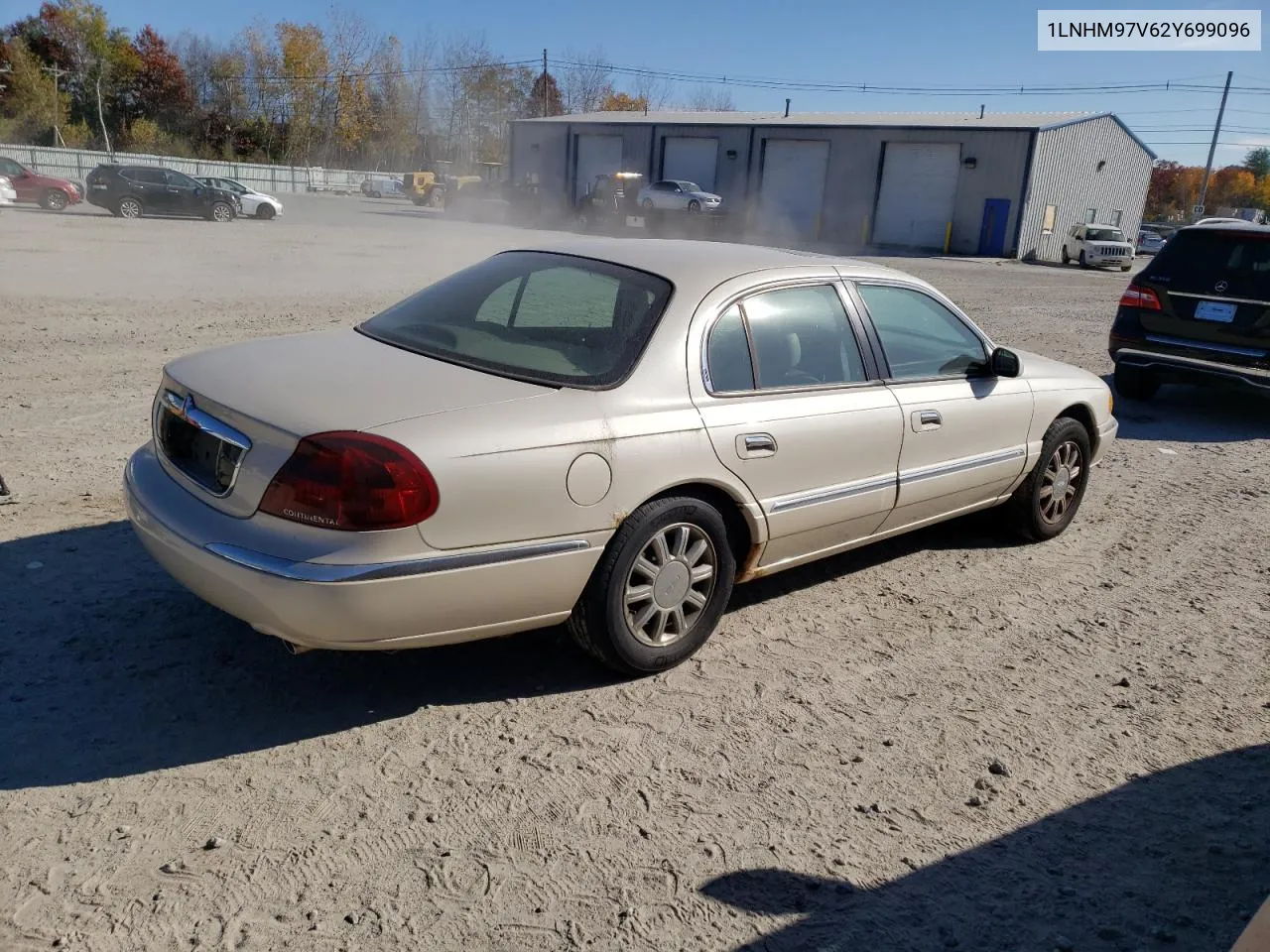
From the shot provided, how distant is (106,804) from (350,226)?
3254 cm

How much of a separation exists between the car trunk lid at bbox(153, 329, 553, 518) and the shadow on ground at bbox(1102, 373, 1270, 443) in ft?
22.9

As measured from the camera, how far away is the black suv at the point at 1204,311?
9.05 meters

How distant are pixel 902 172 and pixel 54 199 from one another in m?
30.2

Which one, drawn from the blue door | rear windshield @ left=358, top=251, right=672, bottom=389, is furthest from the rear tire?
the blue door

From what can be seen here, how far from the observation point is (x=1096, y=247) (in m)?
37.7

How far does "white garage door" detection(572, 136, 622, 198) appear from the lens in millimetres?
49781

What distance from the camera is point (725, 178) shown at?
46.6m

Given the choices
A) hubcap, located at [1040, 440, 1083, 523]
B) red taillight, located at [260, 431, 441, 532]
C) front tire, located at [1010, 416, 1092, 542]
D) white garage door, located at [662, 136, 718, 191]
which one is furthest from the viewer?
white garage door, located at [662, 136, 718, 191]

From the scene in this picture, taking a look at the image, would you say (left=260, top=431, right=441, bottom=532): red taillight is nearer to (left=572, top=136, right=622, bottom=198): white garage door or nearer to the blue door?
the blue door

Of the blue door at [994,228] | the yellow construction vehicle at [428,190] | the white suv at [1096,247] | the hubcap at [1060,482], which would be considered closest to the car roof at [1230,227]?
the hubcap at [1060,482]

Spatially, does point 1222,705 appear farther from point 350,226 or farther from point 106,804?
point 350,226

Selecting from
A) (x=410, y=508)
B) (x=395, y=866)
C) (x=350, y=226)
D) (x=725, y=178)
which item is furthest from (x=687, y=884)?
(x=725, y=178)

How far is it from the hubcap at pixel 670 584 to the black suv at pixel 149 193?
102ft

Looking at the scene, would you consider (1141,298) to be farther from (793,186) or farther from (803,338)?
(793,186)
